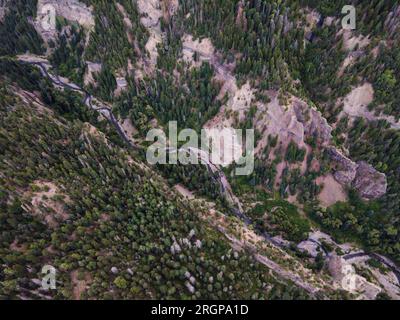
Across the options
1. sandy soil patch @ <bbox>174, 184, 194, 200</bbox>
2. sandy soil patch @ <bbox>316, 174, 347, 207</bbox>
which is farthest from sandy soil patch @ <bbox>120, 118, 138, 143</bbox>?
sandy soil patch @ <bbox>316, 174, 347, 207</bbox>

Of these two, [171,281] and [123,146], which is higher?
[123,146]

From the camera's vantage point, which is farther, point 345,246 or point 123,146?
point 123,146

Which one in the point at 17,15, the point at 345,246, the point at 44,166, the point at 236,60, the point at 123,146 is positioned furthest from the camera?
the point at 17,15

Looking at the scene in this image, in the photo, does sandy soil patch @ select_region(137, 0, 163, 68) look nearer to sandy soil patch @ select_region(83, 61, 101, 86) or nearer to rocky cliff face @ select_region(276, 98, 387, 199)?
sandy soil patch @ select_region(83, 61, 101, 86)

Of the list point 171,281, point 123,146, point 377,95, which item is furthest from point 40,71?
point 377,95

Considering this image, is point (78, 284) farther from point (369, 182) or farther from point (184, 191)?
point (369, 182)

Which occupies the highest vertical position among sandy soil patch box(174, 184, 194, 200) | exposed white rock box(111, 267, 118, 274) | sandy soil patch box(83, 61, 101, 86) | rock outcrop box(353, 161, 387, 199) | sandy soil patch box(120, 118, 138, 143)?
sandy soil patch box(83, 61, 101, 86)

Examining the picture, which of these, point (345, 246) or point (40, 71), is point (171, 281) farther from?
point (40, 71)

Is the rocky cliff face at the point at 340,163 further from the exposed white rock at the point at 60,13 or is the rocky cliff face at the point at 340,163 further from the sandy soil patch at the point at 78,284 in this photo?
the exposed white rock at the point at 60,13

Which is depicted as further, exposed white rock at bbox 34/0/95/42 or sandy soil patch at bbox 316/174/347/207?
exposed white rock at bbox 34/0/95/42
